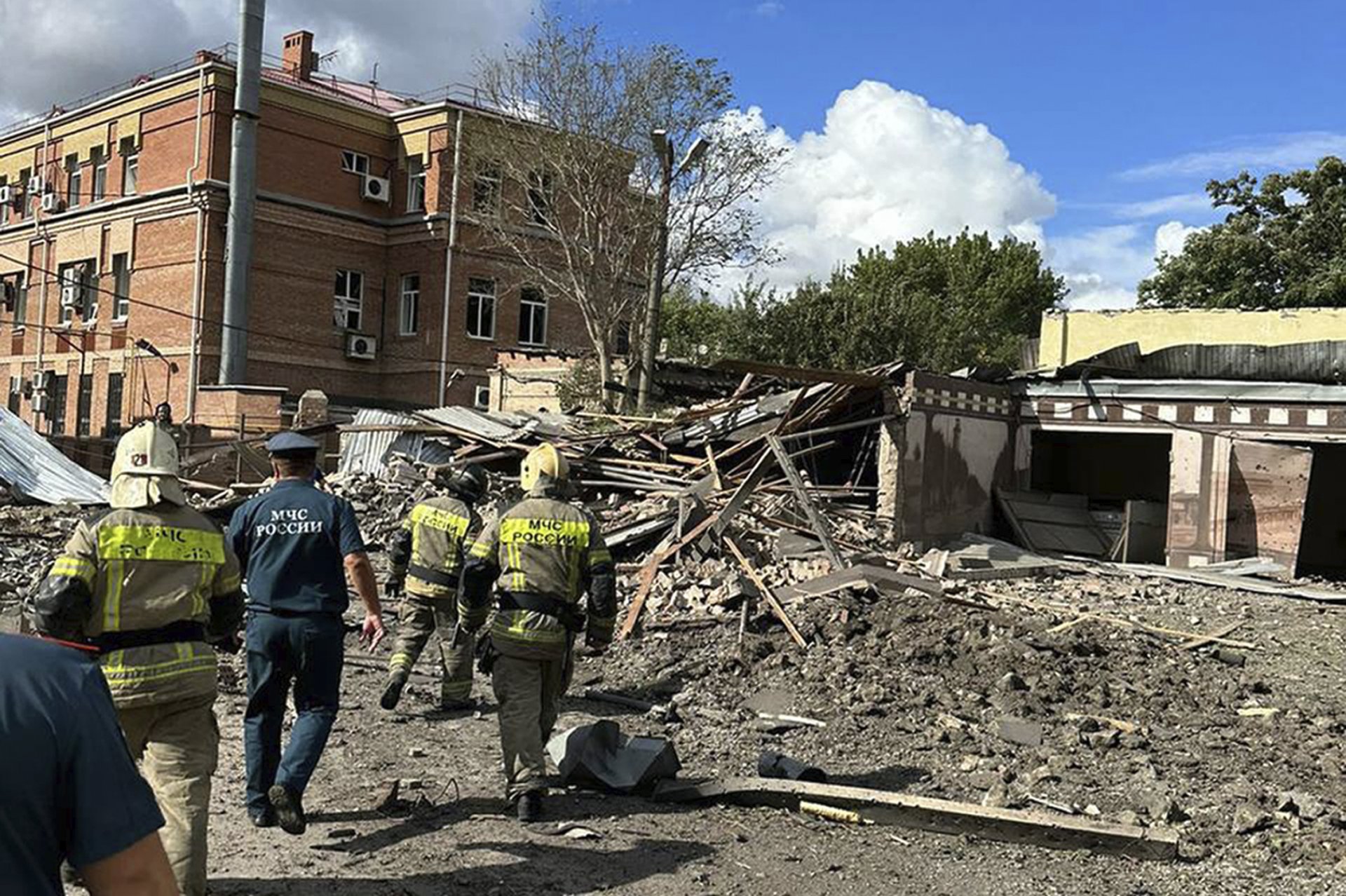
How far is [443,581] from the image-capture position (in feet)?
27.5

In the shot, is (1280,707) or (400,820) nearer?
(400,820)

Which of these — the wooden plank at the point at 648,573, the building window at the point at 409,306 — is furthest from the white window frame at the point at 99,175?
the wooden plank at the point at 648,573

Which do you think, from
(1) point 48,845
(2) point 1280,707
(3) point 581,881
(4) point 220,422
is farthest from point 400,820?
(4) point 220,422

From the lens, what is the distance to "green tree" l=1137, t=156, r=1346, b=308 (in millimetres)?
32062

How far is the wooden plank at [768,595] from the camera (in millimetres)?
10008

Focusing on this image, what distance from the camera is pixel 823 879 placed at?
5.46 m

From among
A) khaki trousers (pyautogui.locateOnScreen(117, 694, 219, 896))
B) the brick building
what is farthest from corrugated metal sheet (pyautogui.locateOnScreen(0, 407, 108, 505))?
khaki trousers (pyautogui.locateOnScreen(117, 694, 219, 896))

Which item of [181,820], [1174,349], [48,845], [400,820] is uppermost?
[1174,349]

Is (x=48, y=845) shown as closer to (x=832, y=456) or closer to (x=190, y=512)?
(x=190, y=512)

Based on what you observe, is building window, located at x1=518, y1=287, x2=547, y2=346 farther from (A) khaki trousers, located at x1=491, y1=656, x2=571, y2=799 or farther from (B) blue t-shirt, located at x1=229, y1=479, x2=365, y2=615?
(B) blue t-shirt, located at x1=229, y1=479, x2=365, y2=615

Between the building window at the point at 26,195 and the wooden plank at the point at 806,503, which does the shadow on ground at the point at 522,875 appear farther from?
the building window at the point at 26,195

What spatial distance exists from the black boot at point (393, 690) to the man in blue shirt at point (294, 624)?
2.17 m

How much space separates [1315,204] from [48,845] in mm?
37204

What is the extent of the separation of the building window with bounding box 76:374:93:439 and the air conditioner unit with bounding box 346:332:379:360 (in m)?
8.22
